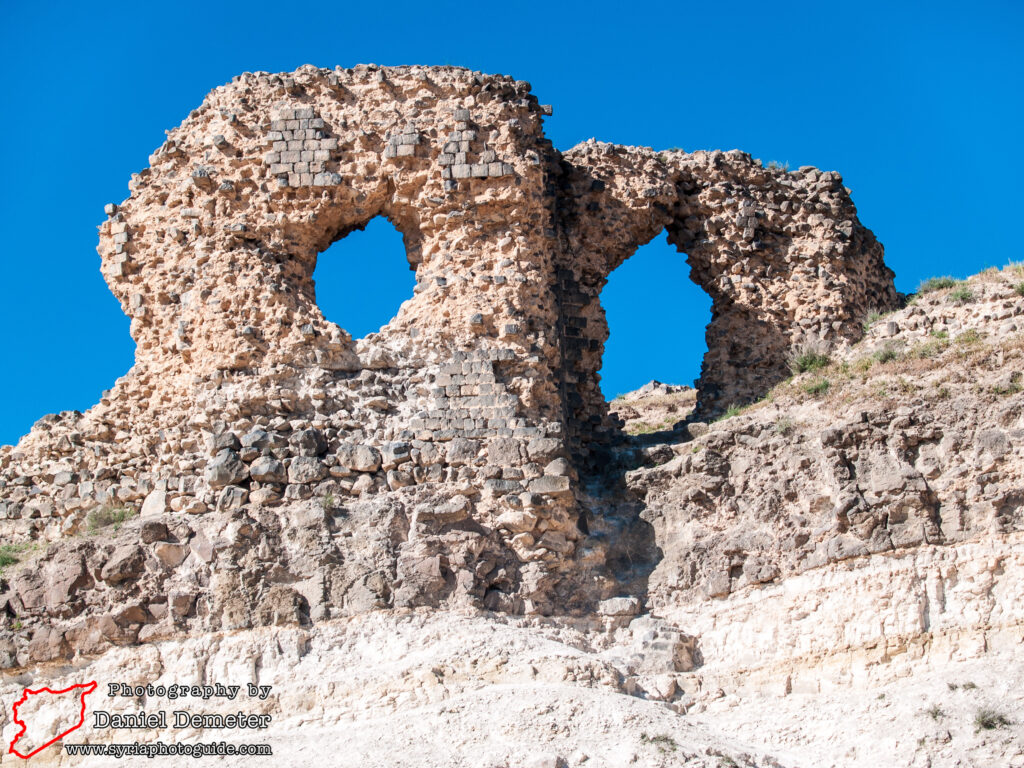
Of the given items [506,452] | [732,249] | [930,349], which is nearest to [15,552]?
[506,452]

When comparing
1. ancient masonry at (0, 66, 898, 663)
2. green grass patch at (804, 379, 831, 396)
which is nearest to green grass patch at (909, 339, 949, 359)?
green grass patch at (804, 379, 831, 396)

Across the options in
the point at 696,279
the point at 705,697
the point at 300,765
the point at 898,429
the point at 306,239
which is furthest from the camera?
the point at 696,279

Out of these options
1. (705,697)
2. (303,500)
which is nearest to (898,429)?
(705,697)

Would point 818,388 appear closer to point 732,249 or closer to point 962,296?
point 962,296

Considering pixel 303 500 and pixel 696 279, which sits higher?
pixel 696 279

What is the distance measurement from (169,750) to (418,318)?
5307 millimetres

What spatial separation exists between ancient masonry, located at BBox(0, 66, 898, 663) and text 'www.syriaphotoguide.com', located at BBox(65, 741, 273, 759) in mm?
1613

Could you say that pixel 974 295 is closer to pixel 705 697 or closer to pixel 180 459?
pixel 705 697

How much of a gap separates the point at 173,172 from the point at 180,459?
11.8 feet

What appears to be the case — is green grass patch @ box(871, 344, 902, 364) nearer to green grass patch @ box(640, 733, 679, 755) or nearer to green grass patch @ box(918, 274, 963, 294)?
green grass patch @ box(918, 274, 963, 294)

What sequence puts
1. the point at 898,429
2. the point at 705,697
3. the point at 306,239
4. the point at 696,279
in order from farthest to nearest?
the point at 696,279
the point at 306,239
the point at 898,429
the point at 705,697

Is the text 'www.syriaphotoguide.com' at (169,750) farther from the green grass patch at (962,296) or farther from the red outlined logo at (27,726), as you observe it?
the green grass patch at (962,296)

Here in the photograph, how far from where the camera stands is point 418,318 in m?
16.8

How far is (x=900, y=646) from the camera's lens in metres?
14.0
